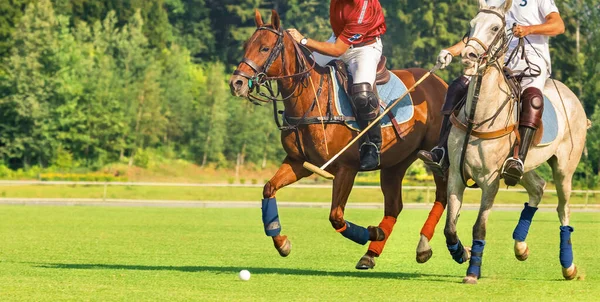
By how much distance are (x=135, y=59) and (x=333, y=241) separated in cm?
5440

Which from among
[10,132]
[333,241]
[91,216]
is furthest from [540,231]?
[10,132]

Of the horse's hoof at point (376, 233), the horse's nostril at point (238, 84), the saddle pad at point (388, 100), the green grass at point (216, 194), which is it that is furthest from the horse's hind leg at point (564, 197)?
the green grass at point (216, 194)

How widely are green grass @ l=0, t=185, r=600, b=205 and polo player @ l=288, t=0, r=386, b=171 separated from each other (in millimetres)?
32753

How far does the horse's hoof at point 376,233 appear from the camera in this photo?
12910mm

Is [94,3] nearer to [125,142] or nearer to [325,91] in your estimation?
[125,142]

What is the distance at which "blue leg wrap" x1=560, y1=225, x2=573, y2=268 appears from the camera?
39.7 ft

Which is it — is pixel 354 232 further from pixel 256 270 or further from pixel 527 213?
pixel 527 213

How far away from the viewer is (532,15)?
40.2 ft

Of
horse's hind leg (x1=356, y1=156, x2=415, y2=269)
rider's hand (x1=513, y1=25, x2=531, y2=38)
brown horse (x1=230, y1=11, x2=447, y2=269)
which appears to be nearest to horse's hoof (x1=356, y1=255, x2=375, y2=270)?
brown horse (x1=230, y1=11, x2=447, y2=269)

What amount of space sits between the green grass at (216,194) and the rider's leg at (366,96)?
32.8 meters

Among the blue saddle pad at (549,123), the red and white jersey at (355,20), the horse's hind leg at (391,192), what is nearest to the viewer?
the blue saddle pad at (549,123)

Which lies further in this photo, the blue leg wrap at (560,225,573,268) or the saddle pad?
the saddle pad

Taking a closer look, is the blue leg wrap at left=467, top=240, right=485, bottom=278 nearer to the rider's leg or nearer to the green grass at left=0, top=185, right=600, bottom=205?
the rider's leg

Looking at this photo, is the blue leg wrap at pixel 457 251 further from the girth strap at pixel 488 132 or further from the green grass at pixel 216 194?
the green grass at pixel 216 194
